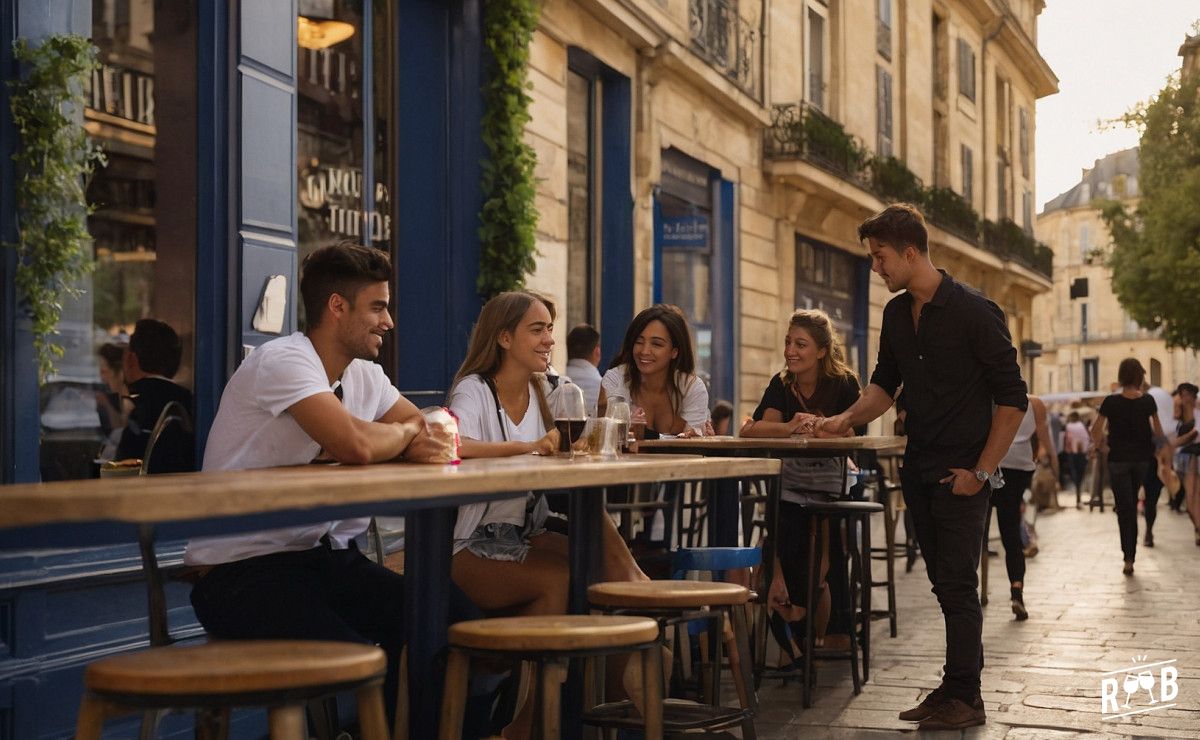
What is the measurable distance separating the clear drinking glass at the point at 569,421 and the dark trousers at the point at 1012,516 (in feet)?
18.0

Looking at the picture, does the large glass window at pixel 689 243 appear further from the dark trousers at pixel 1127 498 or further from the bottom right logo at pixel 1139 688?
the bottom right logo at pixel 1139 688

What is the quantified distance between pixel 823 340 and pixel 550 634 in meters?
4.48

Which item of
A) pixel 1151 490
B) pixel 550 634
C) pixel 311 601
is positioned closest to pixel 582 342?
pixel 311 601

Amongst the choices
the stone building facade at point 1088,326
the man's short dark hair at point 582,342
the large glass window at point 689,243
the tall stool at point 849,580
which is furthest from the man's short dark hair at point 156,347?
the stone building facade at point 1088,326

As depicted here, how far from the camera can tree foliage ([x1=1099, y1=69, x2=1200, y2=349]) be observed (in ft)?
102

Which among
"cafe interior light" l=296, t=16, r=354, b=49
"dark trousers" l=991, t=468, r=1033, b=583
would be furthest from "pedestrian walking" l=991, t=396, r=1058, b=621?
"cafe interior light" l=296, t=16, r=354, b=49

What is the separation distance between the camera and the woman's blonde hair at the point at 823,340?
7.68 meters

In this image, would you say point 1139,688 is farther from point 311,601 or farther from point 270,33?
point 270,33

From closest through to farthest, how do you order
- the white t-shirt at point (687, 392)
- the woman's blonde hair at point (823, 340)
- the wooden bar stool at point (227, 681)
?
the wooden bar stool at point (227, 681)
the white t-shirt at point (687, 392)
the woman's blonde hair at point (823, 340)

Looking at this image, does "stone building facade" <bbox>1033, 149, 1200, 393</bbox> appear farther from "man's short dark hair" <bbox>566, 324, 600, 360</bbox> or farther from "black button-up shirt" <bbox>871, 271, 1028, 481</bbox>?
"black button-up shirt" <bbox>871, 271, 1028, 481</bbox>

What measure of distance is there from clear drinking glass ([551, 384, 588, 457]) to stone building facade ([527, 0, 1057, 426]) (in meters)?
5.39

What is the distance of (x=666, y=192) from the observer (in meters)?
14.4

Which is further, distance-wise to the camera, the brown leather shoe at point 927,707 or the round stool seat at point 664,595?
the brown leather shoe at point 927,707

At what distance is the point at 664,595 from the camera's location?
4445mm
